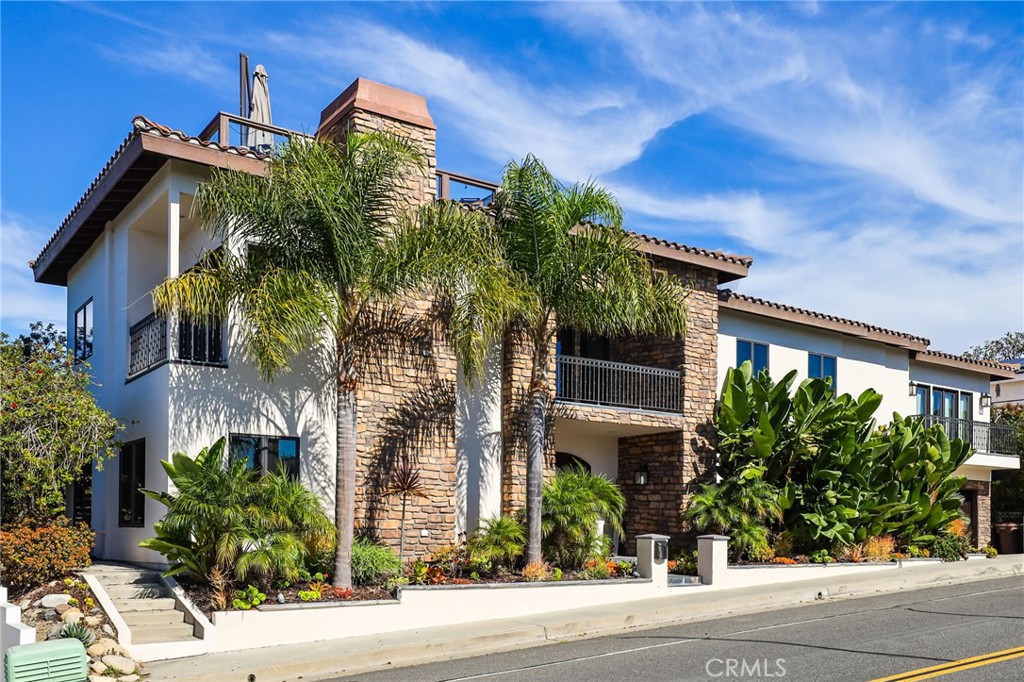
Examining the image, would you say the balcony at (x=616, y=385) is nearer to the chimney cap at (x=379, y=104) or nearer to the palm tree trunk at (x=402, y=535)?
the palm tree trunk at (x=402, y=535)

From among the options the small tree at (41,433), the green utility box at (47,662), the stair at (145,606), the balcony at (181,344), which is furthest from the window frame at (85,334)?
the green utility box at (47,662)

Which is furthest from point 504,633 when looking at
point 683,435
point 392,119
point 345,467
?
point 392,119

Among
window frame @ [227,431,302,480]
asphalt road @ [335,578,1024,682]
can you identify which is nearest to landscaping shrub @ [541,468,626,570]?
asphalt road @ [335,578,1024,682]

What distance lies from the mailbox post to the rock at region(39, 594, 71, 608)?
9.47m

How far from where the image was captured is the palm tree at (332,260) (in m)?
14.0

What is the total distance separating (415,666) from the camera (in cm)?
1234

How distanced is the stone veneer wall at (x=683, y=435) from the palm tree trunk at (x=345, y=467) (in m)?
8.62

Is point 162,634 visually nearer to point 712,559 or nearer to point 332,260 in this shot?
point 332,260

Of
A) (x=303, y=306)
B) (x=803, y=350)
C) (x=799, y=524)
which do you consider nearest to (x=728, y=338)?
(x=803, y=350)

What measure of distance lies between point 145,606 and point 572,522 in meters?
7.25

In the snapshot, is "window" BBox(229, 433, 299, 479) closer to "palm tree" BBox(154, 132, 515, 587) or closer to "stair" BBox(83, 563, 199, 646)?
"palm tree" BBox(154, 132, 515, 587)

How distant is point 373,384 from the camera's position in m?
17.1

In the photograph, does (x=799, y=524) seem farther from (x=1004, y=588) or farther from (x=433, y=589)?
(x=433, y=589)

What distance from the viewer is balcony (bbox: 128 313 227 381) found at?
15.7 m
